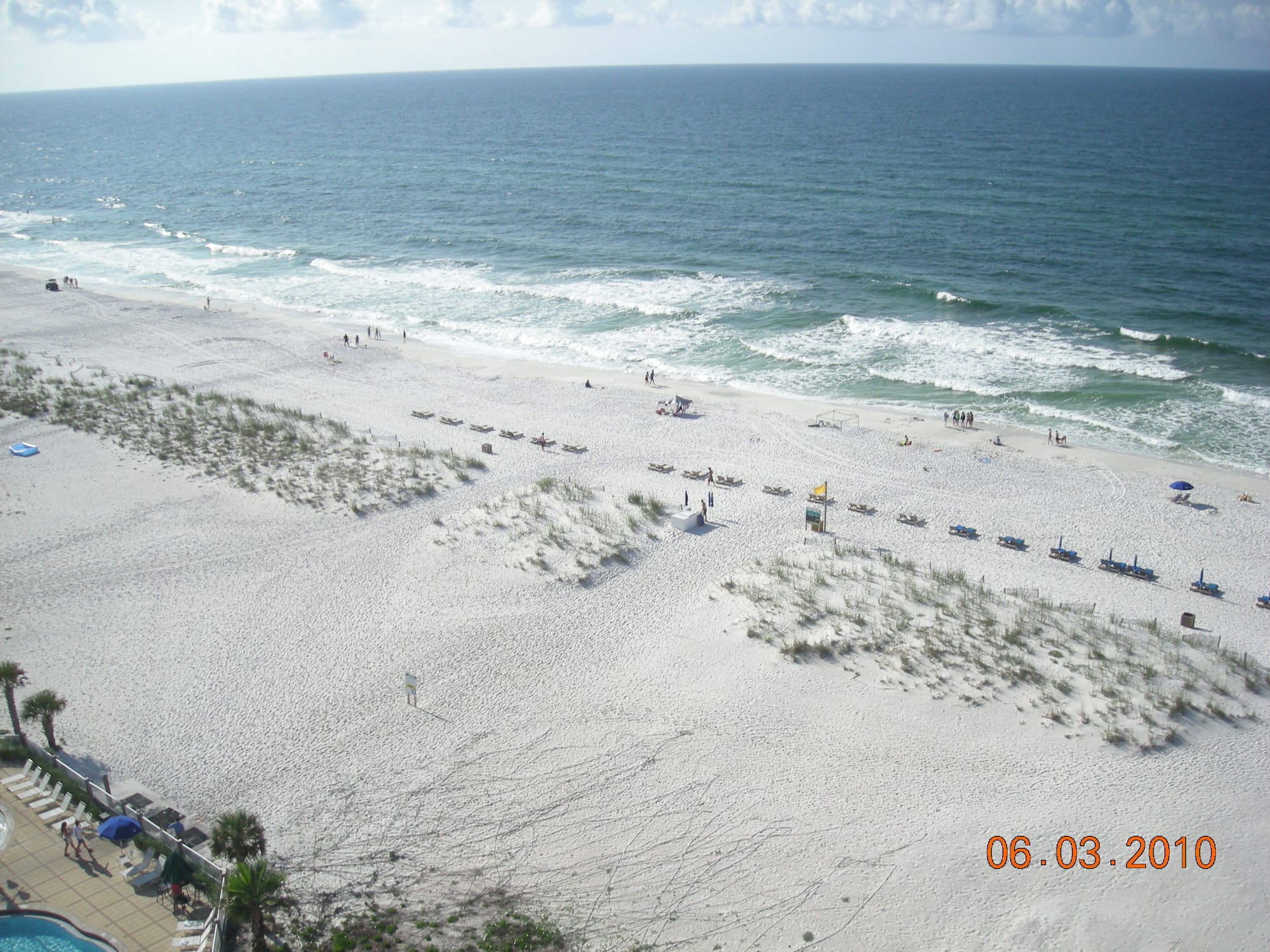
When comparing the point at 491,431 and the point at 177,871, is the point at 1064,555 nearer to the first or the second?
the point at 491,431

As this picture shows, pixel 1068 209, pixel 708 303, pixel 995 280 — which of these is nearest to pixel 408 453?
pixel 708 303

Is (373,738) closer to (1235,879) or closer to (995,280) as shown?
(1235,879)

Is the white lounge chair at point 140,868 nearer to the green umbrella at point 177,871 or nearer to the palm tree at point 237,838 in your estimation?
the green umbrella at point 177,871

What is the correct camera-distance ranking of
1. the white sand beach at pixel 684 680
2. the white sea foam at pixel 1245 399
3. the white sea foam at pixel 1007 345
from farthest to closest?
the white sea foam at pixel 1007 345 → the white sea foam at pixel 1245 399 → the white sand beach at pixel 684 680

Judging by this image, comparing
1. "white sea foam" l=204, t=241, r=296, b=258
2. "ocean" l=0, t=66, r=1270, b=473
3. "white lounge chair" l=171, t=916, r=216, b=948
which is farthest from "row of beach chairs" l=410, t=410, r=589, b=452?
"white sea foam" l=204, t=241, r=296, b=258

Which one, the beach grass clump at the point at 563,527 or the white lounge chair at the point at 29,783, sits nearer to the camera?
the white lounge chair at the point at 29,783

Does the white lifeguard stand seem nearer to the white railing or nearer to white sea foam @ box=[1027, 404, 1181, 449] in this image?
white sea foam @ box=[1027, 404, 1181, 449]

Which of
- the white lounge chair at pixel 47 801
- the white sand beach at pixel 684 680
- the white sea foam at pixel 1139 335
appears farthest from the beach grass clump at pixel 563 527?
the white sea foam at pixel 1139 335
